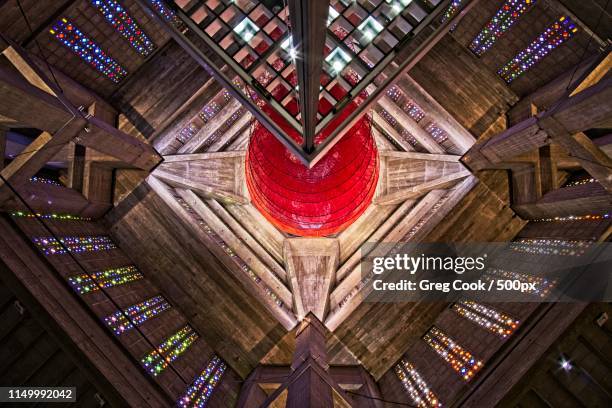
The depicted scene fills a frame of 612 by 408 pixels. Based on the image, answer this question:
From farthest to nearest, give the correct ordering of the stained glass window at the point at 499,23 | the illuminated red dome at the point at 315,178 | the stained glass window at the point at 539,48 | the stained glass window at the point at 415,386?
the stained glass window at the point at 499,23 → the stained glass window at the point at 539,48 → the illuminated red dome at the point at 315,178 → the stained glass window at the point at 415,386

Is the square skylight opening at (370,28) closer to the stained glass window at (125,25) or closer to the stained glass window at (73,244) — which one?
the stained glass window at (73,244)

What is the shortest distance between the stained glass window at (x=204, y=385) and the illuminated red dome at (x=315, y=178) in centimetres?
548

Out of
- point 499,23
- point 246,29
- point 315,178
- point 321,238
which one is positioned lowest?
point 321,238

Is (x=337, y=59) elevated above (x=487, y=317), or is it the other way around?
(x=337, y=59)

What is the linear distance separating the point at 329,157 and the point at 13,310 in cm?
809

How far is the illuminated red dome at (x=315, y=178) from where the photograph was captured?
1055 centimetres

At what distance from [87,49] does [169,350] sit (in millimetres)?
9436

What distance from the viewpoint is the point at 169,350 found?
10977 mm

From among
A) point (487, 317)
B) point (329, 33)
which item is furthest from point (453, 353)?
point (329, 33)

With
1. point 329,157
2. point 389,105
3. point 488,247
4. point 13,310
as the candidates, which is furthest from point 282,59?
point 488,247

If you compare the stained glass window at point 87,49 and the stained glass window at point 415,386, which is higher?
the stained glass window at point 87,49

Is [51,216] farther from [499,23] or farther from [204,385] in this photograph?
[499,23]

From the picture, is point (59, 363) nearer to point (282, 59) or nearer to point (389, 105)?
point (282, 59)

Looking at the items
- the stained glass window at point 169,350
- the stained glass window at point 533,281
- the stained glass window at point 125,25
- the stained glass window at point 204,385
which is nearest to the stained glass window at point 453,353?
the stained glass window at point 533,281
